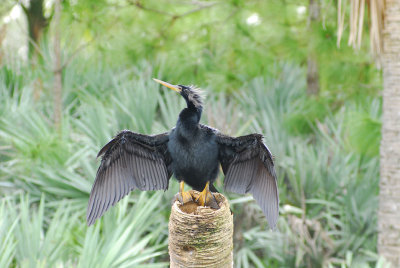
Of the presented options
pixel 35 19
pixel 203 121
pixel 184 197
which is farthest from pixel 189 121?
pixel 35 19

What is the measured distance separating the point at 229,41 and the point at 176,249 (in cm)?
399

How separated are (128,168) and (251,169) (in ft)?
1.96

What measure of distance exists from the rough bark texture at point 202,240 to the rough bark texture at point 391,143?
262 cm

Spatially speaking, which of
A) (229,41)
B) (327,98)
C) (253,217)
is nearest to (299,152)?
(253,217)

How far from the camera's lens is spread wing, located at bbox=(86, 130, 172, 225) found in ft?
6.70

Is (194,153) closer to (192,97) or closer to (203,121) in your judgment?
(192,97)

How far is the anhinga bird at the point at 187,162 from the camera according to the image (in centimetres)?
202

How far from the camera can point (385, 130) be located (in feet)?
12.4

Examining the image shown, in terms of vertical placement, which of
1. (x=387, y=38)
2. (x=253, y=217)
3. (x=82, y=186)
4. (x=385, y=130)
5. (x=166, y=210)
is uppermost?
(x=387, y=38)

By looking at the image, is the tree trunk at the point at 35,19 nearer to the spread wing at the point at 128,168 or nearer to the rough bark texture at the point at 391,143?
the rough bark texture at the point at 391,143

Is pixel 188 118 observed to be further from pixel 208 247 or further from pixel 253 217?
pixel 253 217

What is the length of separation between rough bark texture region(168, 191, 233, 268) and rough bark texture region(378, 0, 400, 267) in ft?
8.58

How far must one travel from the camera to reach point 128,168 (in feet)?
7.23

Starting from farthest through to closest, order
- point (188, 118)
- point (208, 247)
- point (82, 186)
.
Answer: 1. point (82, 186)
2. point (188, 118)
3. point (208, 247)
